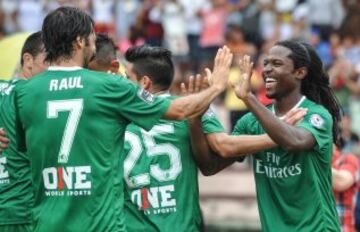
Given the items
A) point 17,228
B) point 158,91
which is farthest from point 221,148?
point 17,228

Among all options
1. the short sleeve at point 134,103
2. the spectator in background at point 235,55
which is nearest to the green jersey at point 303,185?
the short sleeve at point 134,103

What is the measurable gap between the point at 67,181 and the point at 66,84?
63 centimetres

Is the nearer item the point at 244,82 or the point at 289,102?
the point at 244,82

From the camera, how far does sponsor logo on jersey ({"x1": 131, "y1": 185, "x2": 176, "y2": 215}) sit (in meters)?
8.41

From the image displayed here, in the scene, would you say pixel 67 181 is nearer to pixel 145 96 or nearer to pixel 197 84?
pixel 145 96

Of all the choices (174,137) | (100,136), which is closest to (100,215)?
(100,136)

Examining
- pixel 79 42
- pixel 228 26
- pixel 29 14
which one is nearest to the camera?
pixel 79 42

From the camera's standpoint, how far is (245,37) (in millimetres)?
20734

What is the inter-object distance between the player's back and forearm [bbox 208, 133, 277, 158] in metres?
1.14

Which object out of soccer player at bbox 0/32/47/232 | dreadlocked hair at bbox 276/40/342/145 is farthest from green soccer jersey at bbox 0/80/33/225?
dreadlocked hair at bbox 276/40/342/145

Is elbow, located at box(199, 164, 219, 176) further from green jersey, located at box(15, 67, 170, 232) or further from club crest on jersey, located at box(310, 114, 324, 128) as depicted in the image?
green jersey, located at box(15, 67, 170, 232)

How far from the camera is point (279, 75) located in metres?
8.36

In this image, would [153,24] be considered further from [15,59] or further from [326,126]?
[326,126]

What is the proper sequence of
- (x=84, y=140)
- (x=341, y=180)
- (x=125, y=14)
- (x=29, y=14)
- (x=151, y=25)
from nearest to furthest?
(x=84, y=140)
(x=341, y=180)
(x=151, y=25)
(x=125, y=14)
(x=29, y=14)
